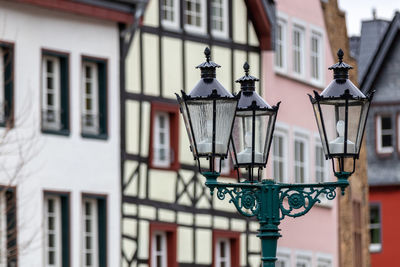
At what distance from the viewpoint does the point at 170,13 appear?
122 ft

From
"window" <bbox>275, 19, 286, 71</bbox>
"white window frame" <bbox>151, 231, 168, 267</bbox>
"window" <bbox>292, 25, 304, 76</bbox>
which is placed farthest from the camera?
"window" <bbox>292, 25, 304, 76</bbox>

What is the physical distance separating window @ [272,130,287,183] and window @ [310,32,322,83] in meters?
2.56

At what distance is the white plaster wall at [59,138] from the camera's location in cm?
3225

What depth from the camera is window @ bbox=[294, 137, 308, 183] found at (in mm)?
42844

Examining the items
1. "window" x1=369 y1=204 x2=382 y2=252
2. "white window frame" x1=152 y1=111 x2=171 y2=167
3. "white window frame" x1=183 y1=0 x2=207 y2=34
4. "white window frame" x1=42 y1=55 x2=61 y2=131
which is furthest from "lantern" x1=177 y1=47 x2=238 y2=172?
"window" x1=369 y1=204 x2=382 y2=252

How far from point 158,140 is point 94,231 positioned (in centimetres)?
302

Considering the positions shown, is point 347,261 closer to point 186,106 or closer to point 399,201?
point 399,201

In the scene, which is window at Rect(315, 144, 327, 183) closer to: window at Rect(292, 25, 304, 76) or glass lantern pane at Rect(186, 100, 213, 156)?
window at Rect(292, 25, 304, 76)

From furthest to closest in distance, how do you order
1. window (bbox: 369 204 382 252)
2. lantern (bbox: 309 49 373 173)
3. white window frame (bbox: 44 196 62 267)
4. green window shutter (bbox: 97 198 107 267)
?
1. window (bbox: 369 204 382 252)
2. green window shutter (bbox: 97 198 107 267)
3. white window frame (bbox: 44 196 62 267)
4. lantern (bbox: 309 49 373 173)

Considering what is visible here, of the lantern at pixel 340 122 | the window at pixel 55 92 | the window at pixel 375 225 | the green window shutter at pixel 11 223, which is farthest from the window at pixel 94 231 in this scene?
the window at pixel 375 225

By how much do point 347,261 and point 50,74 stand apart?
14818 millimetres

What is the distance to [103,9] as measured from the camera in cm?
3412

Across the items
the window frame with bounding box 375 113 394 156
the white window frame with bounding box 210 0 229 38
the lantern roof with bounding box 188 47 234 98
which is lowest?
the lantern roof with bounding box 188 47 234 98

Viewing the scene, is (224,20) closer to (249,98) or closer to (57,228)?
(57,228)
